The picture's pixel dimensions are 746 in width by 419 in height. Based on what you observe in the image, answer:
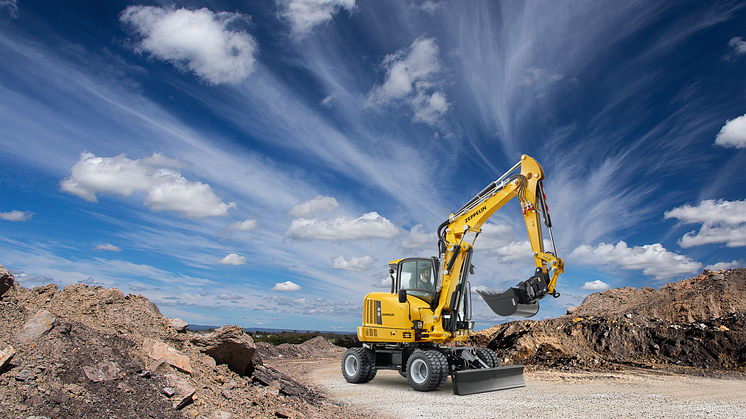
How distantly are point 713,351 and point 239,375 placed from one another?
634 inches

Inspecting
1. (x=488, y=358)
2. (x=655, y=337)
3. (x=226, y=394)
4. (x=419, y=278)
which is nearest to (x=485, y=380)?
(x=488, y=358)

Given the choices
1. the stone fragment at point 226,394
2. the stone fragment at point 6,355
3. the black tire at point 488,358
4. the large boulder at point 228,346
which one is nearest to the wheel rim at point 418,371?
the black tire at point 488,358

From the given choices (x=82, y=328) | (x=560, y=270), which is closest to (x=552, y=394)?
(x=560, y=270)

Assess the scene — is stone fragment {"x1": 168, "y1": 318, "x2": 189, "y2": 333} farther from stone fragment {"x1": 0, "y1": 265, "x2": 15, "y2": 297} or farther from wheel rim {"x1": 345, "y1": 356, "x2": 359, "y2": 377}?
wheel rim {"x1": 345, "y1": 356, "x2": 359, "y2": 377}

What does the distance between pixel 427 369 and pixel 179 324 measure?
5.53 meters

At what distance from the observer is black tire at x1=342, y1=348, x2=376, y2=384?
11836mm

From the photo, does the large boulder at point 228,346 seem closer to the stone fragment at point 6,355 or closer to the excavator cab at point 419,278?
the stone fragment at point 6,355

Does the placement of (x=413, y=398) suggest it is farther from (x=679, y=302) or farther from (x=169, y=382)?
(x=679, y=302)

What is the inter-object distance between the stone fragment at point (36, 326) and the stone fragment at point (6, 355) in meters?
0.36

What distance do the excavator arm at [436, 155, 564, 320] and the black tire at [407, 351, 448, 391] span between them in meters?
1.28

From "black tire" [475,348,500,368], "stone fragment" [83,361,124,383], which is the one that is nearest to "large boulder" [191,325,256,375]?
"stone fragment" [83,361,124,383]

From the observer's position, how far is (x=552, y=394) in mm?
9930

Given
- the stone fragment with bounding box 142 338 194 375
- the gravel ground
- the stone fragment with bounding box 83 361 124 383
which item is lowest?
the gravel ground

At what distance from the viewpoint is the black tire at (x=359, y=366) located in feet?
38.8
